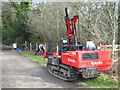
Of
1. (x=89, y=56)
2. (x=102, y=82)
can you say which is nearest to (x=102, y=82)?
(x=102, y=82)

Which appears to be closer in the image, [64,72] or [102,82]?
[102,82]

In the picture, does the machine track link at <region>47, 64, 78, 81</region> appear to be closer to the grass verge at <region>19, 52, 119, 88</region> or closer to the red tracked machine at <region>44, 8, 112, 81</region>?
the red tracked machine at <region>44, 8, 112, 81</region>

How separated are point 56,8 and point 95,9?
569 cm

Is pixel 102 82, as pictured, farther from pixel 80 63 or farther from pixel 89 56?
pixel 80 63

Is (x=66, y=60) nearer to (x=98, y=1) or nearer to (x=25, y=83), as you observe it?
(x=25, y=83)

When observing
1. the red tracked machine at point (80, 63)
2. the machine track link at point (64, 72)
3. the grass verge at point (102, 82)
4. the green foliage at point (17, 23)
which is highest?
the green foliage at point (17, 23)

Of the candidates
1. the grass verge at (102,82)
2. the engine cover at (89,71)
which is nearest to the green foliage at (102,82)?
the grass verge at (102,82)

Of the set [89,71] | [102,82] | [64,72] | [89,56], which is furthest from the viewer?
[64,72]

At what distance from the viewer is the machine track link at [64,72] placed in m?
6.46

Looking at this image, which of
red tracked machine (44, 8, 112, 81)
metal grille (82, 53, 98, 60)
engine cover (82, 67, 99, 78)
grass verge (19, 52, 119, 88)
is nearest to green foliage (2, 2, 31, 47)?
red tracked machine (44, 8, 112, 81)

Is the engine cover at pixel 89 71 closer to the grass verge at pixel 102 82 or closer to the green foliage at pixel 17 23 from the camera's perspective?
the grass verge at pixel 102 82

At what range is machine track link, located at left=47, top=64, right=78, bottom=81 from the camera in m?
6.46

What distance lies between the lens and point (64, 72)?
688 centimetres

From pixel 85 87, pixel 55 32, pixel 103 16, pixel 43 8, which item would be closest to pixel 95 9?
pixel 103 16
